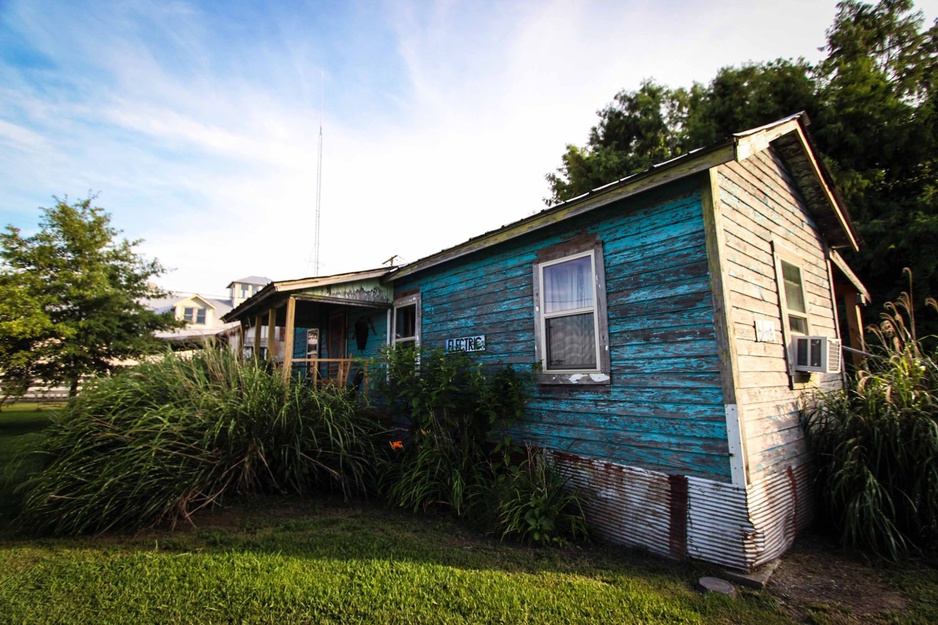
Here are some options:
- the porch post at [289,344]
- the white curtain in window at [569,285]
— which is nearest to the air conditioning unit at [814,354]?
the white curtain in window at [569,285]

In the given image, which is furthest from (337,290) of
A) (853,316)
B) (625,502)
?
(853,316)

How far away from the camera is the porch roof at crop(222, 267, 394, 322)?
715 centimetres

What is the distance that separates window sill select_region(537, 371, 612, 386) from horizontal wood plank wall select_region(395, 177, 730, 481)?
0.26ft

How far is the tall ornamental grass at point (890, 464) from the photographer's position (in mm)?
3555

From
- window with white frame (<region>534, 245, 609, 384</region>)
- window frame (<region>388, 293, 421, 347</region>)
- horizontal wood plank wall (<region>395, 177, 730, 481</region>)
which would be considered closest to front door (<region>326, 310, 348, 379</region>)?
window frame (<region>388, 293, 421, 347</region>)

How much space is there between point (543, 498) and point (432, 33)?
19.4 feet

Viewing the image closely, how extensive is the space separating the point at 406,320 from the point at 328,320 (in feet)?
11.6

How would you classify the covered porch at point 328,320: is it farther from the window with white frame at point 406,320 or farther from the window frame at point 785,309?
the window frame at point 785,309

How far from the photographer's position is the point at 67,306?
11.5 meters

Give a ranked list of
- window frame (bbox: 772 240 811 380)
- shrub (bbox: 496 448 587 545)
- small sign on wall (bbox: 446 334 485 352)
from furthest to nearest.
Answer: small sign on wall (bbox: 446 334 485 352) → window frame (bbox: 772 240 811 380) → shrub (bbox: 496 448 587 545)

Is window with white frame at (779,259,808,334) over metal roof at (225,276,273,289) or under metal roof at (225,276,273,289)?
under

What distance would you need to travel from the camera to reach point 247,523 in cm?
425

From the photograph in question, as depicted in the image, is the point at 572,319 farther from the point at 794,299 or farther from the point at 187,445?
the point at 187,445

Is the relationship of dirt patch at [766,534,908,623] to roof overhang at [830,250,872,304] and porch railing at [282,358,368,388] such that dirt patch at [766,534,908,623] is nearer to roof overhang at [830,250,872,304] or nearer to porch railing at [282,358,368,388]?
roof overhang at [830,250,872,304]
